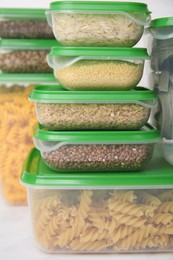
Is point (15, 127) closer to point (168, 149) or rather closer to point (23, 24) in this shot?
point (23, 24)

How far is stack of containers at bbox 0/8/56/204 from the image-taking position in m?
0.98

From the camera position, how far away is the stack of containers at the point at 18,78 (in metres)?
0.98

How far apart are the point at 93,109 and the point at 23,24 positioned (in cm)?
30

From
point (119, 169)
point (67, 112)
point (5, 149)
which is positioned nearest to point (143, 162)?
point (119, 169)

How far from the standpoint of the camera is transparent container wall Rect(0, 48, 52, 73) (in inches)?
38.9

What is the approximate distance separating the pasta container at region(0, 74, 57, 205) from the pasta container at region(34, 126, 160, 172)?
0.21 m

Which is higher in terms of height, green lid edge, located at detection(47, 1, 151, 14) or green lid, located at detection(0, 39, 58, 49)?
green lid edge, located at detection(47, 1, 151, 14)

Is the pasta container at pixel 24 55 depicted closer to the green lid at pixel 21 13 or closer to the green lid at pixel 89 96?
the green lid at pixel 21 13

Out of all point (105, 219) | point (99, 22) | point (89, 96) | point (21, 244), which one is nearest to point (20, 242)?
point (21, 244)

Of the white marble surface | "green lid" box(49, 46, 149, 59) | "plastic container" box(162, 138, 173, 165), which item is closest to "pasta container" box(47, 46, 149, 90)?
"green lid" box(49, 46, 149, 59)

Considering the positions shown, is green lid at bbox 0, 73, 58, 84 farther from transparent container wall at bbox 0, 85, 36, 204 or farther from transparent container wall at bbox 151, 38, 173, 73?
transparent container wall at bbox 151, 38, 173, 73

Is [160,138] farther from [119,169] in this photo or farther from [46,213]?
[46,213]

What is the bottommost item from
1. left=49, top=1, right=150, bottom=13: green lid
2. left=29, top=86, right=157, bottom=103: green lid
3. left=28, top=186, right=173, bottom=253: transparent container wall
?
left=28, top=186, right=173, bottom=253: transparent container wall

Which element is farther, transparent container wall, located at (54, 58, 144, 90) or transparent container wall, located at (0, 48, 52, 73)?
transparent container wall, located at (0, 48, 52, 73)
